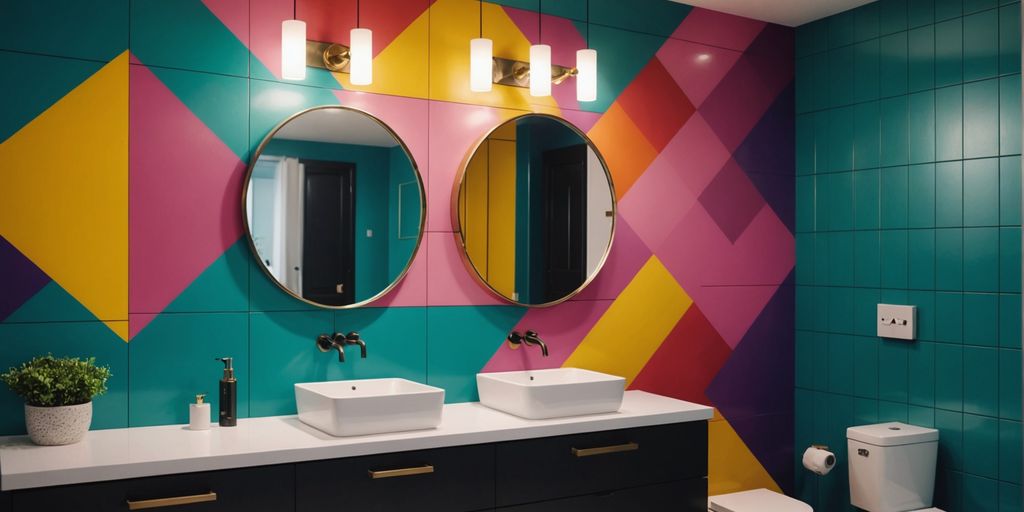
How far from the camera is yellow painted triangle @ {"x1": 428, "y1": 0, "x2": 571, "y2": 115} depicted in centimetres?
317

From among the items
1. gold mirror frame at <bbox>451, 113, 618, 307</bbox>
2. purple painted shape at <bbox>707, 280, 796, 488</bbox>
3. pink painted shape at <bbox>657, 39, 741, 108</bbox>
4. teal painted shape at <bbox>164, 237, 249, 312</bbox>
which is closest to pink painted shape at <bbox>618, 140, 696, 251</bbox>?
gold mirror frame at <bbox>451, 113, 618, 307</bbox>

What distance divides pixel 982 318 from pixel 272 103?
107 inches

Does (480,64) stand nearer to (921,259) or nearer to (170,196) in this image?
(170,196)

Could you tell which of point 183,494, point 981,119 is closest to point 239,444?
point 183,494

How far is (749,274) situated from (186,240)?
2.43 metres

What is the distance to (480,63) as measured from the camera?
3115mm

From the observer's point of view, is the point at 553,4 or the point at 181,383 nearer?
the point at 181,383

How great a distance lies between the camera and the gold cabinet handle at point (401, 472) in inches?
98.3

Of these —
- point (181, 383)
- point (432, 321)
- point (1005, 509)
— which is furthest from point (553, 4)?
point (1005, 509)

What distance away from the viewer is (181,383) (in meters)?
2.73

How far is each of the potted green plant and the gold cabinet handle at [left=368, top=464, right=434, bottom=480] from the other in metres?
0.81

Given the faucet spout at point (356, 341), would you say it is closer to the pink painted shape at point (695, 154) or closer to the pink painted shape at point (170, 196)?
the pink painted shape at point (170, 196)

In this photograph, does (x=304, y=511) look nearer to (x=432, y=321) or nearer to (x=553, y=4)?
(x=432, y=321)

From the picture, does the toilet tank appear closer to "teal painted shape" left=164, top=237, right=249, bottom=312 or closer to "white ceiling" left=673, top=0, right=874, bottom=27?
"white ceiling" left=673, top=0, right=874, bottom=27
